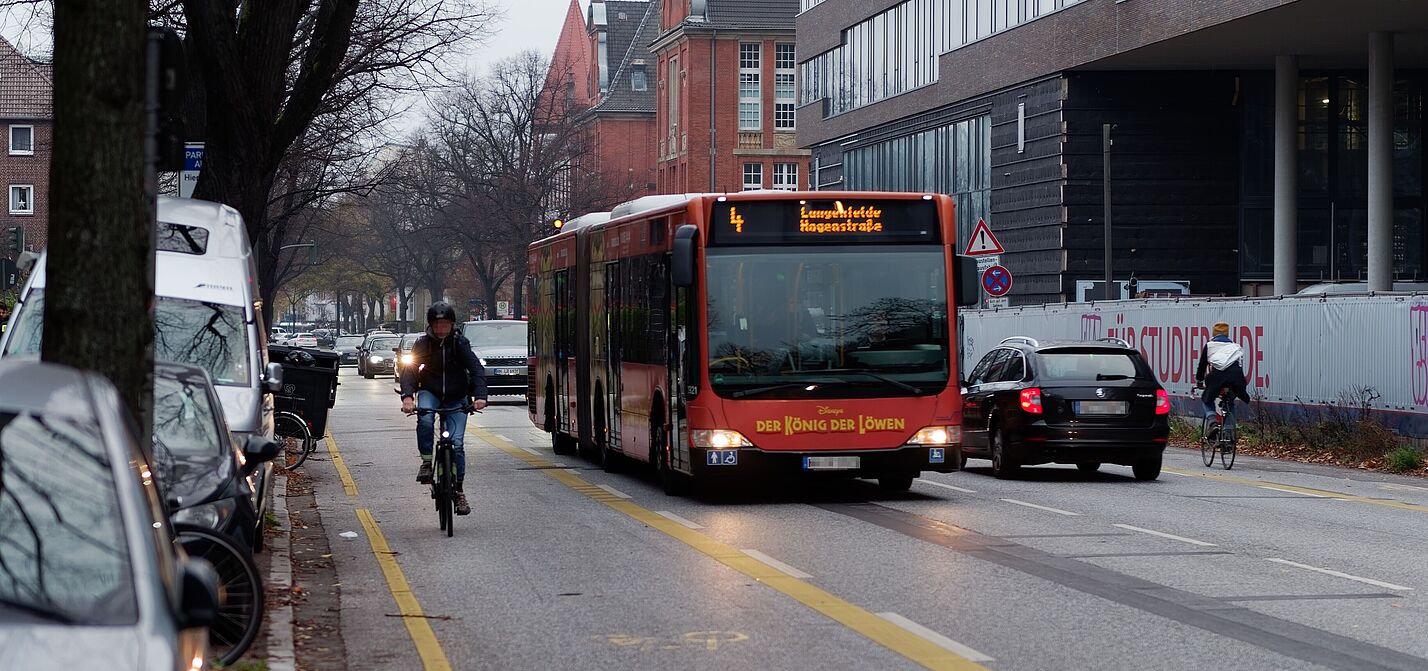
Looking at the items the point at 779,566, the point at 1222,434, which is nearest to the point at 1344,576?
the point at 779,566

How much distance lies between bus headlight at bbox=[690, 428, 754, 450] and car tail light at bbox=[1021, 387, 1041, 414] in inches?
181

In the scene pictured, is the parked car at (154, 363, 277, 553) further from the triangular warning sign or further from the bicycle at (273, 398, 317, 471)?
the triangular warning sign

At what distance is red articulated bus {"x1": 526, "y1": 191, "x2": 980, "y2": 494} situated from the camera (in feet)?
56.3

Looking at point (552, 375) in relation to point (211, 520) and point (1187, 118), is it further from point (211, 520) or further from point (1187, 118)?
point (1187, 118)

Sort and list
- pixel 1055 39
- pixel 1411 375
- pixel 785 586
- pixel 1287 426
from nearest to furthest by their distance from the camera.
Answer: pixel 785 586, pixel 1411 375, pixel 1287 426, pixel 1055 39

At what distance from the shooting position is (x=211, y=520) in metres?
10.1

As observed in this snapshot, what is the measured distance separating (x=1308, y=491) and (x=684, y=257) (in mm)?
7259

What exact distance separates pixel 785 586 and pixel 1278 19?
31515 mm

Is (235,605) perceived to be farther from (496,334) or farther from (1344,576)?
(496,334)

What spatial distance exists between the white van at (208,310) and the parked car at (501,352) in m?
26.1

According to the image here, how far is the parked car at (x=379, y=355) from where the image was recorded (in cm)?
6675

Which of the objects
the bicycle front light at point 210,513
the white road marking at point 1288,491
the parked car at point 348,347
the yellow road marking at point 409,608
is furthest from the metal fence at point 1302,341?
the parked car at point 348,347

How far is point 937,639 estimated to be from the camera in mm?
9539

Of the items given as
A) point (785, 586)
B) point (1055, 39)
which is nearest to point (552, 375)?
point (785, 586)
